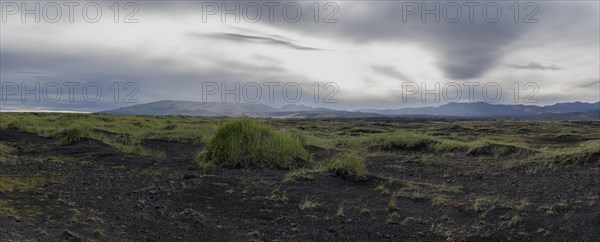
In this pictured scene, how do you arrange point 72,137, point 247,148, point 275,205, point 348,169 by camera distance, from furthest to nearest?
point 72,137, point 247,148, point 348,169, point 275,205

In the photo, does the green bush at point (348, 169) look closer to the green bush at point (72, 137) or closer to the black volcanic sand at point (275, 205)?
the black volcanic sand at point (275, 205)

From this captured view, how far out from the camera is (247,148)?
1288 cm

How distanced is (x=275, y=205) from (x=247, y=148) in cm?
458

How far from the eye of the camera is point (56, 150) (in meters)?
15.8

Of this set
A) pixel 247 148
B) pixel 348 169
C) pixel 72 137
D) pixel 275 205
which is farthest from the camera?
pixel 72 137

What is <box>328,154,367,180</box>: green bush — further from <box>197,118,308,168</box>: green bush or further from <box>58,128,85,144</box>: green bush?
<box>58,128,85,144</box>: green bush

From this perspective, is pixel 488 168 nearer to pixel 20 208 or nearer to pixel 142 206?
pixel 142 206

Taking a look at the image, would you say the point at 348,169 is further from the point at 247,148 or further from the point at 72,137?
the point at 72,137

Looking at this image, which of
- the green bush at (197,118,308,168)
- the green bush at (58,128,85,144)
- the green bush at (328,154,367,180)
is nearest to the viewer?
the green bush at (328,154,367,180)

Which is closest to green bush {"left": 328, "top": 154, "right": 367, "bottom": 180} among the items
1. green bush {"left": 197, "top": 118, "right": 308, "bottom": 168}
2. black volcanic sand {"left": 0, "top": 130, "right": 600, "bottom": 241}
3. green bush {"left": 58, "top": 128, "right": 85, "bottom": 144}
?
black volcanic sand {"left": 0, "top": 130, "right": 600, "bottom": 241}

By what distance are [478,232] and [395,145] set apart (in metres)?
13.3

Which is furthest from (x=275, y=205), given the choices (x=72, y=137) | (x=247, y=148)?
(x=72, y=137)

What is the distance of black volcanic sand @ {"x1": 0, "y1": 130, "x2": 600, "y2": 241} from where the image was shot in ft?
21.9

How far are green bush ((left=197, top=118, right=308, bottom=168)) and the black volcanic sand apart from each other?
75 centimetres
